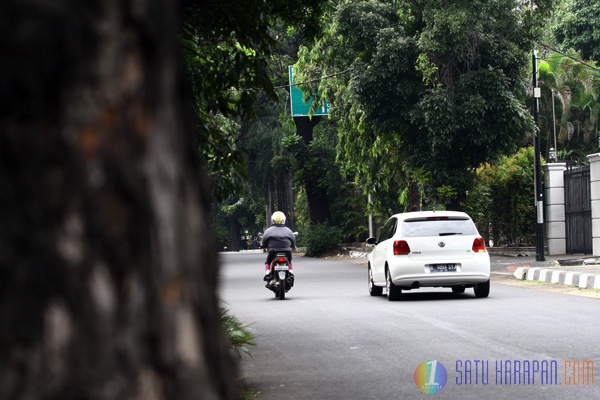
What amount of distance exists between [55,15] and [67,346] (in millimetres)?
494

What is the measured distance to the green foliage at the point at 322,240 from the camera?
45.1 m

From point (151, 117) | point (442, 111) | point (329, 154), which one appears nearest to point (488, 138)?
point (442, 111)

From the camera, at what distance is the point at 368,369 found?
356 inches

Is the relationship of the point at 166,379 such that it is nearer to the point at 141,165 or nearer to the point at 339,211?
the point at 141,165

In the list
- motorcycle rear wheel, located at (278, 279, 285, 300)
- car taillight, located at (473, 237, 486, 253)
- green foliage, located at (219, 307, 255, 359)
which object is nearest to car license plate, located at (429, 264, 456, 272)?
car taillight, located at (473, 237, 486, 253)

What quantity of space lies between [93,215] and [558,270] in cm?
2117

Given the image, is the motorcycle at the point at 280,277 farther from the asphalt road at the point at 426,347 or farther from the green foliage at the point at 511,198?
the green foliage at the point at 511,198

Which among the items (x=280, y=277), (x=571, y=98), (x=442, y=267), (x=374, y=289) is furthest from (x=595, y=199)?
(x=571, y=98)

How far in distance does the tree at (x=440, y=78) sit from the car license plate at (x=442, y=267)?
35.3 ft

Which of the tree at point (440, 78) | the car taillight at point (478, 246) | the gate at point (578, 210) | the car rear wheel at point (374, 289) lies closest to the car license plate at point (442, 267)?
the car taillight at point (478, 246)

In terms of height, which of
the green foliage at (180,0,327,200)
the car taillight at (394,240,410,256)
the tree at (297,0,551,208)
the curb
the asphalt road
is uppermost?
the tree at (297,0,551,208)

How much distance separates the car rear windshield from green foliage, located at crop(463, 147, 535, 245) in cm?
1485

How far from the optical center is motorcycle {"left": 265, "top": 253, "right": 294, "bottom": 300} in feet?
61.9

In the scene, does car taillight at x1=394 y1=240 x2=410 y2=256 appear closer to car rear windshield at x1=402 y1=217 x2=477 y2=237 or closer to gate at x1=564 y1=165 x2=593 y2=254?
car rear windshield at x1=402 y1=217 x2=477 y2=237
